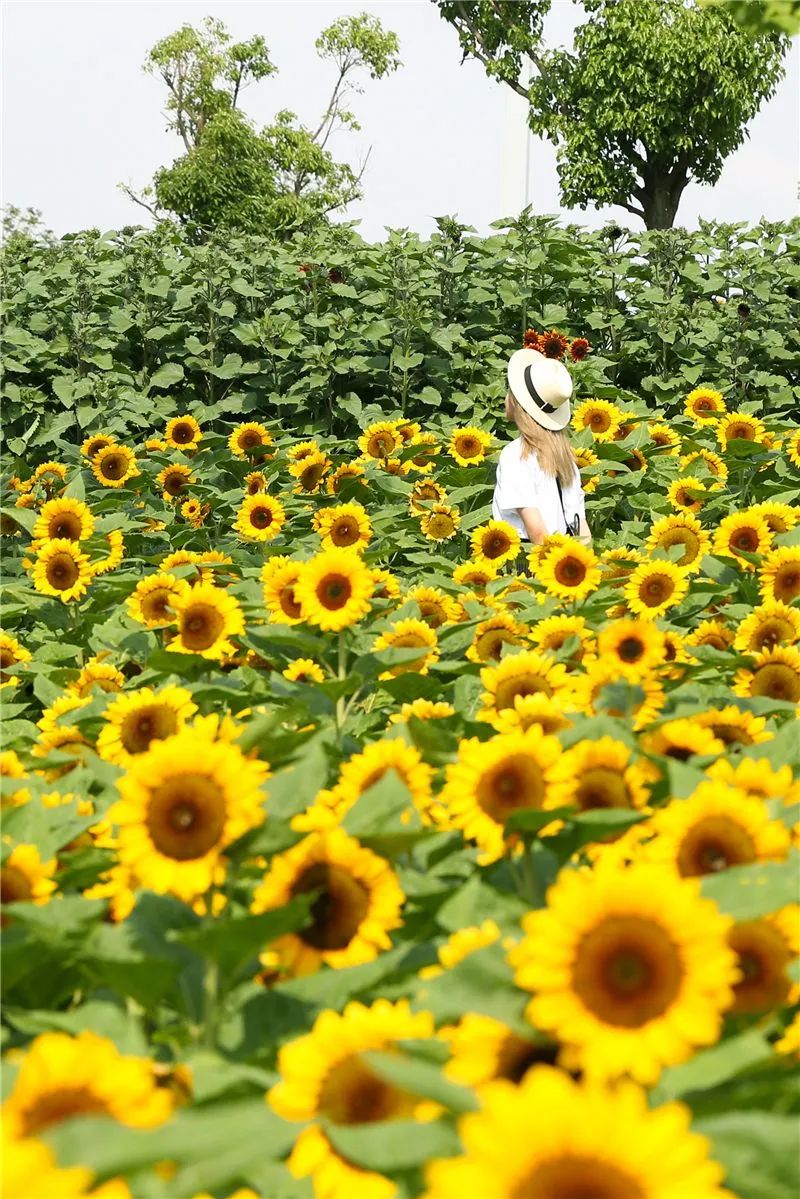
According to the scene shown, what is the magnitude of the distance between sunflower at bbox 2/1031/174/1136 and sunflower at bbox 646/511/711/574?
305 centimetres

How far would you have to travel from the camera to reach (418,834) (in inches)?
60.4

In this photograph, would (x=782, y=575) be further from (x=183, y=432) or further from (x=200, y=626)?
(x=183, y=432)

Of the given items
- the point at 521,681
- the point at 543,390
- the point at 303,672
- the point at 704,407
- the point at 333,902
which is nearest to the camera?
the point at 333,902

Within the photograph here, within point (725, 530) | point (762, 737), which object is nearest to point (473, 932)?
point (762, 737)

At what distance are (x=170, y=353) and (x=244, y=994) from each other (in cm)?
791

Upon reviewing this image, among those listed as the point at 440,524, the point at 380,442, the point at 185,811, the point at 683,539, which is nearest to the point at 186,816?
the point at 185,811

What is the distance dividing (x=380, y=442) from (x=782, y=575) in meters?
3.34

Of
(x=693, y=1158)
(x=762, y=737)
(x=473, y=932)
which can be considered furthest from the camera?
(x=762, y=737)

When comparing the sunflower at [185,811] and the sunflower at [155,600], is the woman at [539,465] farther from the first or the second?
the sunflower at [185,811]

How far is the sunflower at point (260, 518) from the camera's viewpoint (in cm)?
469

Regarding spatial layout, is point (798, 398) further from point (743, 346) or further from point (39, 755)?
point (39, 755)

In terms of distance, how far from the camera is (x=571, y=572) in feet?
12.0

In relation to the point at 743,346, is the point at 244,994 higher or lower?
lower

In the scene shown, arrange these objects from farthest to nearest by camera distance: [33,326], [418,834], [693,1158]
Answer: [33,326], [418,834], [693,1158]
